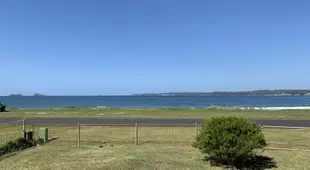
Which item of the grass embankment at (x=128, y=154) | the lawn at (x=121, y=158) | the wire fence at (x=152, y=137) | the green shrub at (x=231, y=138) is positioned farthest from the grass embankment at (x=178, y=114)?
the green shrub at (x=231, y=138)

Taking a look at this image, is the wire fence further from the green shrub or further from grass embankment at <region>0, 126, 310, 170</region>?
the green shrub

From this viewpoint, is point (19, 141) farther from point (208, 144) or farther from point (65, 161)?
point (208, 144)

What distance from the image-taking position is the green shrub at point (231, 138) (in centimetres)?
1307

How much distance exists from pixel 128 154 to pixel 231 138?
15.1 feet

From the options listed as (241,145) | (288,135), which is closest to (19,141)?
(241,145)

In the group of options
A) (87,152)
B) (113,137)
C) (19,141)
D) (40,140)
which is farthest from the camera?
(113,137)

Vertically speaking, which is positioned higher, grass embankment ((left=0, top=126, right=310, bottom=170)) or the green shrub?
the green shrub

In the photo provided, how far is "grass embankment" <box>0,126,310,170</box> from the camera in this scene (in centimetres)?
1344

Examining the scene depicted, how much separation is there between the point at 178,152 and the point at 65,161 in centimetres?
500

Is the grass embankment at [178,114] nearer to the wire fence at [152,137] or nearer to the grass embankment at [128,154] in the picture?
the wire fence at [152,137]

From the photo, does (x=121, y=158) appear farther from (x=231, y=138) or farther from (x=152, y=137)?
(x=152, y=137)

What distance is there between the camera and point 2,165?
44.3ft

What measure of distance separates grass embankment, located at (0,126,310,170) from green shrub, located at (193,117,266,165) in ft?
2.47

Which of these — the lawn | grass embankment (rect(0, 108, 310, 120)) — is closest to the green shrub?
the lawn
